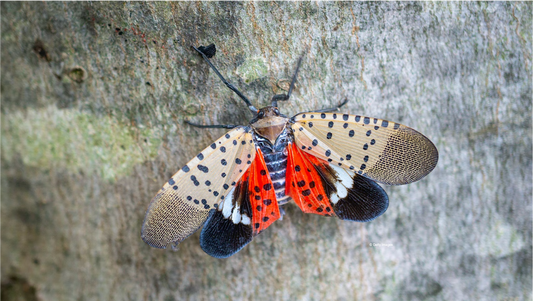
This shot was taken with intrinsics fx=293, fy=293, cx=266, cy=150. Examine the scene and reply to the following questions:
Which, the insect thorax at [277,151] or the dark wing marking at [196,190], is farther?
the insect thorax at [277,151]

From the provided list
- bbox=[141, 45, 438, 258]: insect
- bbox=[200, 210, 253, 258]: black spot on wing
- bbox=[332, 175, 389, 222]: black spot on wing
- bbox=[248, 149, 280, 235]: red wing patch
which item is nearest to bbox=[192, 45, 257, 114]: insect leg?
bbox=[141, 45, 438, 258]: insect

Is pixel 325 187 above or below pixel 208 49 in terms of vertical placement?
below

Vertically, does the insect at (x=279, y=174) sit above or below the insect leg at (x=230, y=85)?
below

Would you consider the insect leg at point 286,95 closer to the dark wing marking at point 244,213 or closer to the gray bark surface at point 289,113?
the gray bark surface at point 289,113

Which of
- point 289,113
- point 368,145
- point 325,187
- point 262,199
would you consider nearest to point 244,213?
point 262,199

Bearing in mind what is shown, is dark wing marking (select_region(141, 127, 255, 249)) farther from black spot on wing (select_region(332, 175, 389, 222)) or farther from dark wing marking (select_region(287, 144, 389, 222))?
black spot on wing (select_region(332, 175, 389, 222))

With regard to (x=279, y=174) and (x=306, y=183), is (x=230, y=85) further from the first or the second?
(x=306, y=183)

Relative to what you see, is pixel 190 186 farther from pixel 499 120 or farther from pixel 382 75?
pixel 499 120

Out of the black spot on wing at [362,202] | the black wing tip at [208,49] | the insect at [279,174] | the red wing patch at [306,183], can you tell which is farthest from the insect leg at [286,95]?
the black spot on wing at [362,202]
